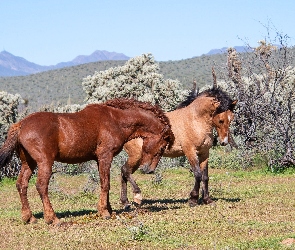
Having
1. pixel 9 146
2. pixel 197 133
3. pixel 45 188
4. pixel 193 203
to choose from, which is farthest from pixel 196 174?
pixel 9 146

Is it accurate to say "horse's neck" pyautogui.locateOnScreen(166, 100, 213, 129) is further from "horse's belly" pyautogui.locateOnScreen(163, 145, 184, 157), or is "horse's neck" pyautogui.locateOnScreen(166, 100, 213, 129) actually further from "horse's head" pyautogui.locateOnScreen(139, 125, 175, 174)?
"horse's head" pyautogui.locateOnScreen(139, 125, 175, 174)

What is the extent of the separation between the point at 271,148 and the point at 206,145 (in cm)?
702

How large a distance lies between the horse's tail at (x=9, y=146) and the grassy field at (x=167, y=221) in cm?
112

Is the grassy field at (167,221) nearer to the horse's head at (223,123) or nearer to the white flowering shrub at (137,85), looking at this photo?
the horse's head at (223,123)

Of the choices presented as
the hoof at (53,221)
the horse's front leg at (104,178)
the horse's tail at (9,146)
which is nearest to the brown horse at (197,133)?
the horse's front leg at (104,178)

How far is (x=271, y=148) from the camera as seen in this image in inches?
751

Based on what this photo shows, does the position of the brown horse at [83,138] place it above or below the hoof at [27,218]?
above

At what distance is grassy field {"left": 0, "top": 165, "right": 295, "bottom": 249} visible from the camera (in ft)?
28.1

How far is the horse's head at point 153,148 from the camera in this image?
11156mm

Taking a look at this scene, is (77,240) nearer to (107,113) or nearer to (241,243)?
(241,243)

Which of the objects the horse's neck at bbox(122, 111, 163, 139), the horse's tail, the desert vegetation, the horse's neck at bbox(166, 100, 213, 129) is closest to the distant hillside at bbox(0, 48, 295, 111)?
the desert vegetation

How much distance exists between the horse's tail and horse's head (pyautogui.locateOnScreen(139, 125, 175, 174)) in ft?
7.34

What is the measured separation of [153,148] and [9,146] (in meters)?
2.51

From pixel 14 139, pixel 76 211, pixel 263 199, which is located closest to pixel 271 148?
pixel 263 199
